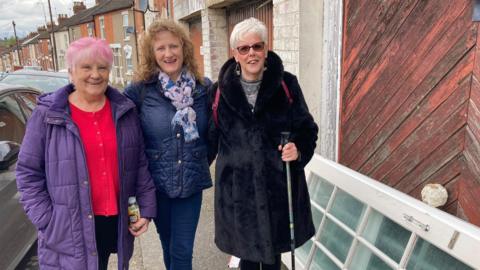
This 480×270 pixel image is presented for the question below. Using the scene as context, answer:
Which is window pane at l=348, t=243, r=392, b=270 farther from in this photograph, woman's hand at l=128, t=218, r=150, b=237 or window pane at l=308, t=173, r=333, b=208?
woman's hand at l=128, t=218, r=150, b=237

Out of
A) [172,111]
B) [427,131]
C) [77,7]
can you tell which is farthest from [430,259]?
[77,7]

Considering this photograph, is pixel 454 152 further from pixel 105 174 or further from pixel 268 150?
pixel 105 174

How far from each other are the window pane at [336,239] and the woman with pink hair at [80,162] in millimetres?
1454

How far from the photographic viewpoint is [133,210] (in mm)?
2201

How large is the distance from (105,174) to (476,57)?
86.7 inches

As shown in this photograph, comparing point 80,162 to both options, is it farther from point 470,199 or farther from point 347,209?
point 470,199

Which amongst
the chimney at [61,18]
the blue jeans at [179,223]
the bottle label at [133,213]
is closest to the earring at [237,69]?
the blue jeans at [179,223]

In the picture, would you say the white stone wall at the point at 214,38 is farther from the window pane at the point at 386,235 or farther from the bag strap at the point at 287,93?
the window pane at the point at 386,235

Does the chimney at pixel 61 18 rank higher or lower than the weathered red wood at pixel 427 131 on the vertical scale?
higher

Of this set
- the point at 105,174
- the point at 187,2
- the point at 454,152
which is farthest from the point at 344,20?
the point at 187,2

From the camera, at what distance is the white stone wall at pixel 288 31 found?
12.9 ft

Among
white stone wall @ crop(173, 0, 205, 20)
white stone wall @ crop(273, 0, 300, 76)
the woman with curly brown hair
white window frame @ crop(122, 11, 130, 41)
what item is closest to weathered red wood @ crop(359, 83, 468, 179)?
white stone wall @ crop(273, 0, 300, 76)

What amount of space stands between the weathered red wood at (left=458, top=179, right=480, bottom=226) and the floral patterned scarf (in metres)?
1.65

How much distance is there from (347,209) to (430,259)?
775 millimetres
